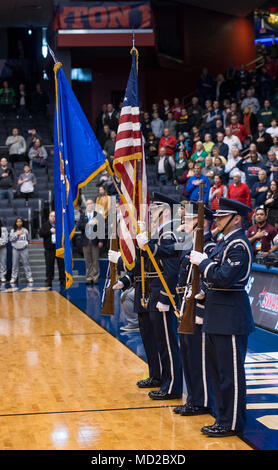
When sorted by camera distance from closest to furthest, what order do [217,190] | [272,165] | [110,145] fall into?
[217,190]
[272,165]
[110,145]

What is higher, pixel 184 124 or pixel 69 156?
pixel 184 124

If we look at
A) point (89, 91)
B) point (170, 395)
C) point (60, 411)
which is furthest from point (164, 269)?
point (89, 91)

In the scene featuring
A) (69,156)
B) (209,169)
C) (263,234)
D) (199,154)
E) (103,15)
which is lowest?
(263,234)

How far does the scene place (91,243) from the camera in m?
16.5

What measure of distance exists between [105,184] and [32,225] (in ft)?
7.06

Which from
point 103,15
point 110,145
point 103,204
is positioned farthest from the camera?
point 103,15

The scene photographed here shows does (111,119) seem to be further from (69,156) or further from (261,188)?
(69,156)

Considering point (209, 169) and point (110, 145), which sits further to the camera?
point (110, 145)

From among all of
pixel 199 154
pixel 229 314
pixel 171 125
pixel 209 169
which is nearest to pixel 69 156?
pixel 229 314

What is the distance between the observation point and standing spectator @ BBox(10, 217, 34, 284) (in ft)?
54.9

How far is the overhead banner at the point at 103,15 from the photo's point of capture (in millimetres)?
21672

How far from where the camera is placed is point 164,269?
23.5 feet

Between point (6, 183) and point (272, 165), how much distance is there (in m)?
7.28
